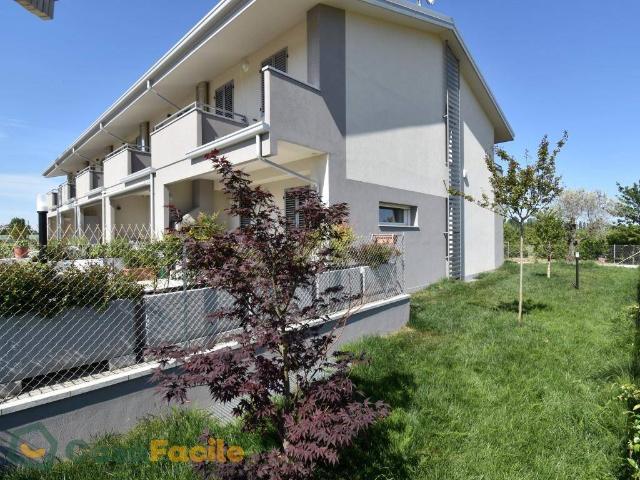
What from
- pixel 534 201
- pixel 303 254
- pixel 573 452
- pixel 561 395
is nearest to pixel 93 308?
pixel 303 254

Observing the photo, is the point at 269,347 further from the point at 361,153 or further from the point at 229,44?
the point at 229,44

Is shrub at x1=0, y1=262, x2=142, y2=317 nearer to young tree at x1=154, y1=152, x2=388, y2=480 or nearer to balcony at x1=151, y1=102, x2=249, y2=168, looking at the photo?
young tree at x1=154, y1=152, x2=388, y2=480

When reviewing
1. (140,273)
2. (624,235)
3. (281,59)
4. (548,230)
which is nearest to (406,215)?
(281,59)

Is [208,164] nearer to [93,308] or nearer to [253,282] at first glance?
[93,308]

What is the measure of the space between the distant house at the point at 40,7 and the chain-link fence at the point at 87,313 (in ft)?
6.57

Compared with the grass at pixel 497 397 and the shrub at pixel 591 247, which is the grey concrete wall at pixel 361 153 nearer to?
the grass at pixel 497 397

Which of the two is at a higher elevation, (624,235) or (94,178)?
(94,178)

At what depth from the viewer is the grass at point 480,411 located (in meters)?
3.05

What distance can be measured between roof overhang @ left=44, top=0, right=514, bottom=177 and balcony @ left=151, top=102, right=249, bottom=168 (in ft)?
6.00

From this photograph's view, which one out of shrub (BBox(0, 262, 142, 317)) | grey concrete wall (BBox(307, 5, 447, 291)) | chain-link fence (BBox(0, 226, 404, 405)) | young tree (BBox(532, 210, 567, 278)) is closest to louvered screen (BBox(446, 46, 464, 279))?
grey concrete wall (BBox(307, 5, 447, 291))

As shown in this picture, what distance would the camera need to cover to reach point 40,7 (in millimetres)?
2986

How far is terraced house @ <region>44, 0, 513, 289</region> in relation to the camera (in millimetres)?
A: 8812

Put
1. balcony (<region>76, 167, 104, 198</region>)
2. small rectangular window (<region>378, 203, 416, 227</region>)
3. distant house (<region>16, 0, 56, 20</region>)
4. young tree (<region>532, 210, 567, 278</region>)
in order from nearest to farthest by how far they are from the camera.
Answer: distant house (<region>16, 0, 56, 20</region>) → small rectangular window (<region>378, 203, 416, 227</region>) → young tree (<region>532, 210, 567, 278</region>) → balcony (<region>76, 167, 104, 198</region>)

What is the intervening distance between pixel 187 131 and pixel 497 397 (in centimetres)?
901
